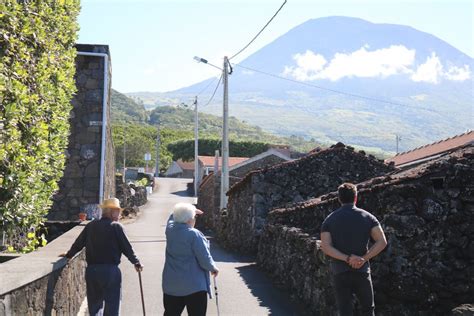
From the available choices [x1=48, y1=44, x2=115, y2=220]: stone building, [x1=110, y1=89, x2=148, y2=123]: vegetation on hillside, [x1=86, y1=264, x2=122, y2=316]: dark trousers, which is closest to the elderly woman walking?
[x1=86, y1=264, x2=122, y2=316]: dark trousers

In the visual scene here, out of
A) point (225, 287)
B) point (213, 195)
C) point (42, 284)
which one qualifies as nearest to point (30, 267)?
point (42, 284)

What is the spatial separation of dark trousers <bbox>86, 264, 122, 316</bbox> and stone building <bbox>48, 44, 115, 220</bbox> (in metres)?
8.23

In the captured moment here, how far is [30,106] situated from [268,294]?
244 inches

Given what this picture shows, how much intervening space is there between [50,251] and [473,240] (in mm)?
5575

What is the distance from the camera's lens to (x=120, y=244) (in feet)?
25.1

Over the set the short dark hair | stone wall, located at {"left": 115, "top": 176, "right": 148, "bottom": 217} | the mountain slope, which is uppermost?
the mountain slope

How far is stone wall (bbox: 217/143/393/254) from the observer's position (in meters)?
20.5

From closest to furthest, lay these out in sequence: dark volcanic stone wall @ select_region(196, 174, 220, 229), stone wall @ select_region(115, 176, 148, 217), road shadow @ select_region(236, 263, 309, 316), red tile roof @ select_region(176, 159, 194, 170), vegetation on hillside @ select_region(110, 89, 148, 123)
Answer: road shadow @ select_region(236, 263, 309, 316)
dark volcanic stone wall @ select_region(196, 174, 220, 229)
stone wall @ select_region(115, 176, 148, 217)
red tile roof @ select_region(176, 159, 194, 170)
vegetation on hillside @ select_region(110, 89, 148, 123)

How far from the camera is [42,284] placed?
20.4 ft

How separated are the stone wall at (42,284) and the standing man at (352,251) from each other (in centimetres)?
279

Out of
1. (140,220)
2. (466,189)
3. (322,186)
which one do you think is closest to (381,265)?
(466,189)

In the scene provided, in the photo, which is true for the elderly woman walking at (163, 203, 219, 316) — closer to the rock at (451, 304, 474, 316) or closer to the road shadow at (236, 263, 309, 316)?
the rock at (451, 304, 474, 316)

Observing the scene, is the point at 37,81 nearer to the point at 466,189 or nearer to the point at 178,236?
the point at 178,236

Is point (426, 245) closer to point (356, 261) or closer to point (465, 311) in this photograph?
point (356, 261)
